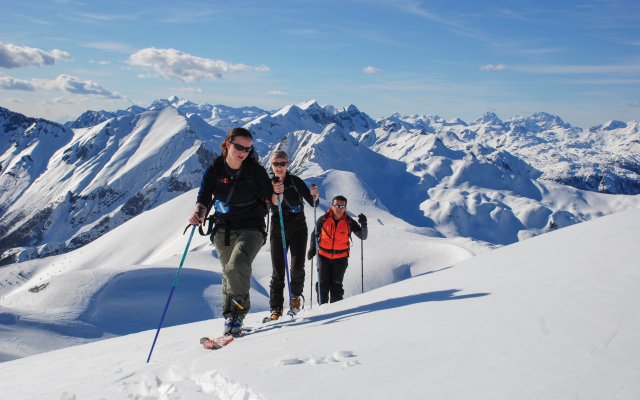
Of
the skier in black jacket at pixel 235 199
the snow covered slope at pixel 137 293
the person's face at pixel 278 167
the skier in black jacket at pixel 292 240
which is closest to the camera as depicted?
the skier in black jacket at pixel 235 199

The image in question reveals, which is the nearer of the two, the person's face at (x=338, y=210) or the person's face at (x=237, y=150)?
the person's face at (x=237, y=150)

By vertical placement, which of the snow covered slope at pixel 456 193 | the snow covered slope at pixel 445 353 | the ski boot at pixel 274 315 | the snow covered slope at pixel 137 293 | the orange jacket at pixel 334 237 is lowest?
the snow covered slope at pixel 137 293

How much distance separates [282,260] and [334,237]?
1.46 metres

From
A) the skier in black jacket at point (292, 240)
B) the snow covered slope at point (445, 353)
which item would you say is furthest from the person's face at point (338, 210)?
the snow covered slope at point (445, 353)

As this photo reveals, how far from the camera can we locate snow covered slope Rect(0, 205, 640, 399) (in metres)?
2.14

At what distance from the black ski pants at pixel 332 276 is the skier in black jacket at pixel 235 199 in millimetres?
2771

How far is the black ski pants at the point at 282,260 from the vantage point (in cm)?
636

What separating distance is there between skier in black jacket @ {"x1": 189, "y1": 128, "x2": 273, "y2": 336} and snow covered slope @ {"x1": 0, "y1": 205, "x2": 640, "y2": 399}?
1.17 m

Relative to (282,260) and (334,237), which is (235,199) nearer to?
(282,260)

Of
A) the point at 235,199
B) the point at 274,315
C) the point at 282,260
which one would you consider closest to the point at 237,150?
the point at 235,199

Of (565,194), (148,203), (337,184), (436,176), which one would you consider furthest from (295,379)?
(148,203)

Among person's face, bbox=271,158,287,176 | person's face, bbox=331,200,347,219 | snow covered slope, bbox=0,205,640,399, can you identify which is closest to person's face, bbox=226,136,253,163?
person's face, bbox=271,158,287,176

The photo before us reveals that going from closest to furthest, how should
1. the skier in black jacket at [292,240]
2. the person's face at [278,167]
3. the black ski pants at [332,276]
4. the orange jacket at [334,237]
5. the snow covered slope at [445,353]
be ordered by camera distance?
the snow covered slope at [445,353]
the person's face at [278,167]
the skier in black jacket at [292,240]
the orange jacket at [334,237]
the black ski pants at [332,276]

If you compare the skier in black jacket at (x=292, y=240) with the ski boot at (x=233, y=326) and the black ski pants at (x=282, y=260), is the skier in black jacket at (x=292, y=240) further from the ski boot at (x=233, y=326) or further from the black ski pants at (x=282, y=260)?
the ski boot at (x=233, y=326)
